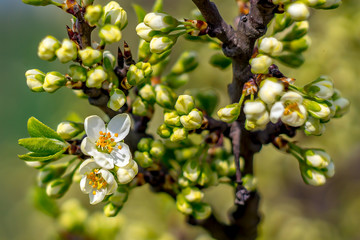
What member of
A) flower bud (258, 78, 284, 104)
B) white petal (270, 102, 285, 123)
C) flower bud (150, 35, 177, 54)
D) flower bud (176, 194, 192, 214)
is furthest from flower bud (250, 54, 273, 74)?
flower bud (176, 194, 192, 214)

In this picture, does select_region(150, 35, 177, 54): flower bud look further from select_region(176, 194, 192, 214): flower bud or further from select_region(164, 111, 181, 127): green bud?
select_region(176, 194, 192, 214): flower bud

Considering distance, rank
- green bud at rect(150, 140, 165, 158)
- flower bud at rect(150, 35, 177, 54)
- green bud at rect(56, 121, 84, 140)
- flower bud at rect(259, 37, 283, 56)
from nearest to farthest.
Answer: flower bud at rect(259, 37, 283, 56)
flower bud at rect(150, 35, 177, 54)
green bud at rect(56, 121, 84, 140)
green bud at rect(150, 140, 165, 158)

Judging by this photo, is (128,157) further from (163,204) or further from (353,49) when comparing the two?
(353,49)

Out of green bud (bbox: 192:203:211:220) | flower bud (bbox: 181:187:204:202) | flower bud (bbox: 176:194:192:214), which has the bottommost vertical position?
green bud (bbox: 192:203:211:220)

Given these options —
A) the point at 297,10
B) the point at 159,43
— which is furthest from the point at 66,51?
the point at 297,10

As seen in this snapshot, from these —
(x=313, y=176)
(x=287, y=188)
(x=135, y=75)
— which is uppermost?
(x=135, y=75)

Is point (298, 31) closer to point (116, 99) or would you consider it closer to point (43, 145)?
point (116, 99)

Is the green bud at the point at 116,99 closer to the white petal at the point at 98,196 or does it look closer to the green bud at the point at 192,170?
the white petal at the point at 98,196
